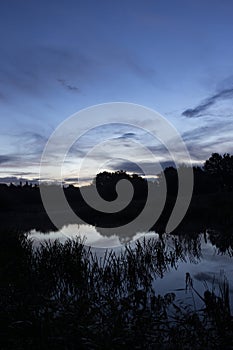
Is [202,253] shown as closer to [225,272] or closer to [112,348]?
[225,272]

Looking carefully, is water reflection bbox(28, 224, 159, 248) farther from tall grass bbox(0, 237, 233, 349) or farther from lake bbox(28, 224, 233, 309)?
tall grass bbox(0, 237, 233, 349)

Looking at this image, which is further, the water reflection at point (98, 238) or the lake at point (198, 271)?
the water reflection at point (98, 238)

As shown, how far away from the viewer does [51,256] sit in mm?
11891

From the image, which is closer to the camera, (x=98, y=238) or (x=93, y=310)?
(x=93, y=310)

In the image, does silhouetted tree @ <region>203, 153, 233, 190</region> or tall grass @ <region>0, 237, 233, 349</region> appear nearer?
tall grass @ <region>0, 237, 233, 349</region>

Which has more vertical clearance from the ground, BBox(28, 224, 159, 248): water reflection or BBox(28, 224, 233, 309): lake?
BBox(28, 224, 233, 309): lake

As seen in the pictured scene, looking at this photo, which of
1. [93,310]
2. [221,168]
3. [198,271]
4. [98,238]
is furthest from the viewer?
[221,168]

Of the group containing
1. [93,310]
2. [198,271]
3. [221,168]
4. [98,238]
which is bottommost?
[98,238]

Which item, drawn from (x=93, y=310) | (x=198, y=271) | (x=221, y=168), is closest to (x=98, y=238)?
(x=198, y=271)

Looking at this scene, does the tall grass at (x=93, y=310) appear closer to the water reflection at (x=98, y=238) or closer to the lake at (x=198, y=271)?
the lake at (x=198, y=271)

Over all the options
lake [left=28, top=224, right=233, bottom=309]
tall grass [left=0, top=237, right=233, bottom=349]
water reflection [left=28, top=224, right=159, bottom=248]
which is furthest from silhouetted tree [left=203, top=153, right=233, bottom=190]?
tall grass [left=0, top=237, right=233, bottom=349]

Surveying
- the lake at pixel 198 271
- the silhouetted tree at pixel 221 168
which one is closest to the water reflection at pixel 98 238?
the lake at pixel 198 271

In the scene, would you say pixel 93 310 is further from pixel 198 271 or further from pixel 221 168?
pixel 221 168

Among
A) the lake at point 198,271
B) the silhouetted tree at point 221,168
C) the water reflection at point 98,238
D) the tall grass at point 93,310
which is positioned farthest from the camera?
the silhouetted tree at point 221,168
